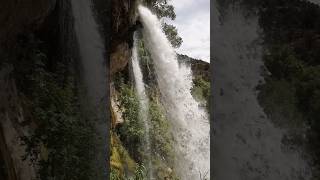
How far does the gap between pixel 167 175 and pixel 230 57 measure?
23.1 ft

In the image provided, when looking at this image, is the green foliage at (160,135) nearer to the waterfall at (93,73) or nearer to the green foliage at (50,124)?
the waterfall at (93,73)

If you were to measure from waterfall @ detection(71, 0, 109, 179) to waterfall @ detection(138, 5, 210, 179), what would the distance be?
4.95 metres

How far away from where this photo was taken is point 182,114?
1321 centimetres

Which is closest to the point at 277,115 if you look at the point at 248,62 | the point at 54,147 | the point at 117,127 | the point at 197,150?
the point at 248,62

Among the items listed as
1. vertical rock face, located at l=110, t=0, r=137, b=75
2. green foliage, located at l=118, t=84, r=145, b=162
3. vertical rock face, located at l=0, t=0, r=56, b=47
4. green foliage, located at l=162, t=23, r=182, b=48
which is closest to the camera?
vertical rock face, located at l=0, t=0, r=56, b=47

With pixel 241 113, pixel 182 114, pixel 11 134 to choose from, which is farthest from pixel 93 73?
pixel 182 114

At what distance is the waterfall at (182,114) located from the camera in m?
12.3

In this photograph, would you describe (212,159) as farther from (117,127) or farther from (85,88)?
(117,127)

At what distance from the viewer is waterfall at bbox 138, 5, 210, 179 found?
12320 millimetres

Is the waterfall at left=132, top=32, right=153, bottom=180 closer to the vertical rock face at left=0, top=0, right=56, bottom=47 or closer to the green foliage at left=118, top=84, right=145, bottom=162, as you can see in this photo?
the green foliage at left=118, top=84, right=145, bottom=162

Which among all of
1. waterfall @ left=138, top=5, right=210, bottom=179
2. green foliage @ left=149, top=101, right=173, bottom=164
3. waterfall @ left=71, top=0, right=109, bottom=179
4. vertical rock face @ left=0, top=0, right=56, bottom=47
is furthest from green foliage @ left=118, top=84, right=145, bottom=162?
vertical rock face @ left=0, top=0, right=56, bottom=47

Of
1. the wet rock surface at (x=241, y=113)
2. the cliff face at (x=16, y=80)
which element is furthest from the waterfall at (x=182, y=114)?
the wet rock surface at (x=241, y=113)

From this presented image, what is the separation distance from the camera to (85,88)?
6.77 metres

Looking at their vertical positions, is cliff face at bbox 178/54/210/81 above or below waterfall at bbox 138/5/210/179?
above
